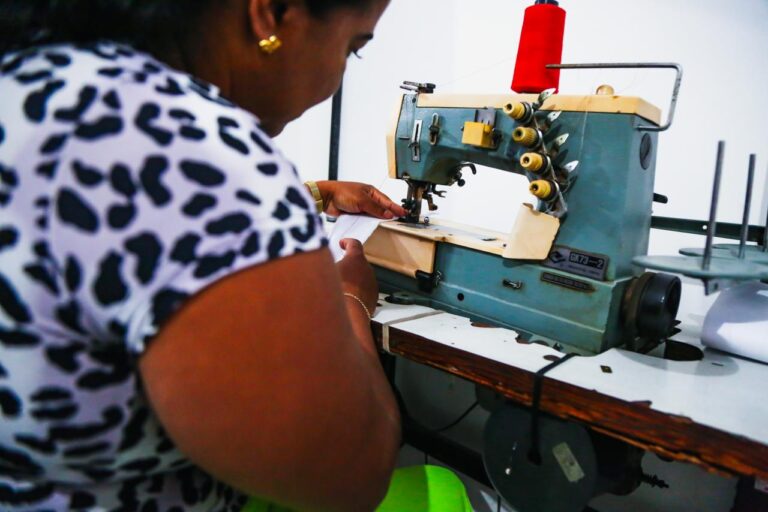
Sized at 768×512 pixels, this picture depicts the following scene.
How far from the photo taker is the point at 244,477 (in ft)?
1.36

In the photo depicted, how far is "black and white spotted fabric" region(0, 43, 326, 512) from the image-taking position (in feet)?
1.14

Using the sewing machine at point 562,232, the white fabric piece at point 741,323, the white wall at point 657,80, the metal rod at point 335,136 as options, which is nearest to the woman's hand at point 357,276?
the sewing machine at point 562,232

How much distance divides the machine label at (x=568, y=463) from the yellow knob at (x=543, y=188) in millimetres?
479

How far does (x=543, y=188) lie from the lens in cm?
97

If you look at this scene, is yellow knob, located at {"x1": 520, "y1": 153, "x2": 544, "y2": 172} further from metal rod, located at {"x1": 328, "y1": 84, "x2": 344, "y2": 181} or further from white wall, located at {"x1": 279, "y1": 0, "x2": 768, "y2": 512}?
metal rod, located at {"x1": 328, "y1": 84, "x2": 344, "y2": 181}

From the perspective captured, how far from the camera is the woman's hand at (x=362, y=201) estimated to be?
1.33m

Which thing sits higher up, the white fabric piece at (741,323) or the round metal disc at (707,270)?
the round metal disc at (707,270)

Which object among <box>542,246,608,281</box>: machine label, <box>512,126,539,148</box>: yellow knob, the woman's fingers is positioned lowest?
<box>542,246,608,281</box>: machine label

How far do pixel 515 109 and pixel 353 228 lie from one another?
489 mm

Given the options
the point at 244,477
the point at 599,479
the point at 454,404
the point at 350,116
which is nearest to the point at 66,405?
the point at 244,477

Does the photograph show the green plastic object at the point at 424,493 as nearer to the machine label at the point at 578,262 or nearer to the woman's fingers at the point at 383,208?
the machine label at the point at 578,262

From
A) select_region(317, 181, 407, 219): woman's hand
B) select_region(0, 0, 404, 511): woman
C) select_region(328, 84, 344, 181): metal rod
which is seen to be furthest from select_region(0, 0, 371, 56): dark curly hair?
select_region(328, 84, 344, 181): metal rod

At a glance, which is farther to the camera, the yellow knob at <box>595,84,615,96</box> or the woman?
the yellow knob at <box>595,84,615,96</box>

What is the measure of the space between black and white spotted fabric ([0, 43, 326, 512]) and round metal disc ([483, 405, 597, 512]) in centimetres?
60
